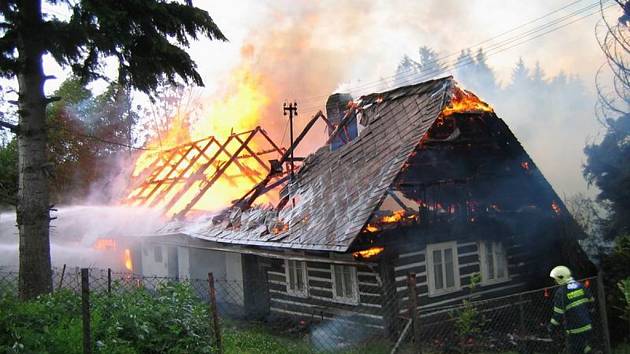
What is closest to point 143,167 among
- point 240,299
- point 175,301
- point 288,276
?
point 240,299

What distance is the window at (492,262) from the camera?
1381 cm

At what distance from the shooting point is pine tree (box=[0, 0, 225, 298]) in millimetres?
8492

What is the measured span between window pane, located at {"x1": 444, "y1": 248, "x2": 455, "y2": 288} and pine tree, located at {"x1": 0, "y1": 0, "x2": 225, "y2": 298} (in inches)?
320

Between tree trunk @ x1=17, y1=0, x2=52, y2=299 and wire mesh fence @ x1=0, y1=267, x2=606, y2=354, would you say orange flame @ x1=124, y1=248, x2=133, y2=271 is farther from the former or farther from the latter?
tree trunk @ x1=17, y1=0, x2=52, y2=299

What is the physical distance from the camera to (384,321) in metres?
11.8

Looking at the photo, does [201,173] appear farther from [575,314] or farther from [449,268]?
[575,314]

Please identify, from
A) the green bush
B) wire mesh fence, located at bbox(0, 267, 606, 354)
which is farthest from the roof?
the green bush

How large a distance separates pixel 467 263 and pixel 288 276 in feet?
16.0

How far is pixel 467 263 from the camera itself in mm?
13531

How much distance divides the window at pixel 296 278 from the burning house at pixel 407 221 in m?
0.03

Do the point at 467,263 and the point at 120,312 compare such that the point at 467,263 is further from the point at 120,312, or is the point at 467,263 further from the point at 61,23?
the point at 61,23

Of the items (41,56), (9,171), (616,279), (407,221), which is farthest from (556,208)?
(9,171)

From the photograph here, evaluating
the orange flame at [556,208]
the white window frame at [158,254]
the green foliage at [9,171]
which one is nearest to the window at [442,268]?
the orange flame at [556,208]

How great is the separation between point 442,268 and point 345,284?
2482 millimetres
